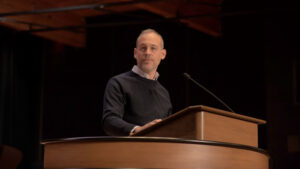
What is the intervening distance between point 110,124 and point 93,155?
18.7 inches

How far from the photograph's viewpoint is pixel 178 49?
7.35 metres

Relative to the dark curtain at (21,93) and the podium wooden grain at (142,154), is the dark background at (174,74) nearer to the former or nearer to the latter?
the dark curtain at (21,93)

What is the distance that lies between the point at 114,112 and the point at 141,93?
31 centimetres

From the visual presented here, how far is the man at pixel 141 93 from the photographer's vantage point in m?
2.82

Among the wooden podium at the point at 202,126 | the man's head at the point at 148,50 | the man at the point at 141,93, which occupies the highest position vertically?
the man's head at the point at 148,50

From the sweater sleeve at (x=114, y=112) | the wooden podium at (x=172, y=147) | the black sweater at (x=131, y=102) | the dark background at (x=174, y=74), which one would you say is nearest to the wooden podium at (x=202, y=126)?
the wooden podium at (x=172, y=147)

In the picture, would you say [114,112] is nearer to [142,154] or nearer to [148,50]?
[148,50]

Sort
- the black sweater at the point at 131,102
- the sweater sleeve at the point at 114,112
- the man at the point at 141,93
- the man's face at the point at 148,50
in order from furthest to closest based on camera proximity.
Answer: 1. the man's face at the point at 148,50
2. the man at the point at 141,93
3. the black sweater at the point at 131,102
4. the sweater sleeve at the point at 114,112

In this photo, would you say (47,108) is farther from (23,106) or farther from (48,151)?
(48,151)

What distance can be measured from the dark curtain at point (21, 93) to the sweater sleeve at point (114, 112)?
4948mm

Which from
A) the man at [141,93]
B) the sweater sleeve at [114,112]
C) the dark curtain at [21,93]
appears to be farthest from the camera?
the dark curtain at [21,93]

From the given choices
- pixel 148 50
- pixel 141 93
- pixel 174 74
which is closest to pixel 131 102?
pixel 141 93

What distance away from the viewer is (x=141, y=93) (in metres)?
2.97

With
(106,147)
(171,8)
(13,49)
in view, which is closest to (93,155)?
(106,147)
